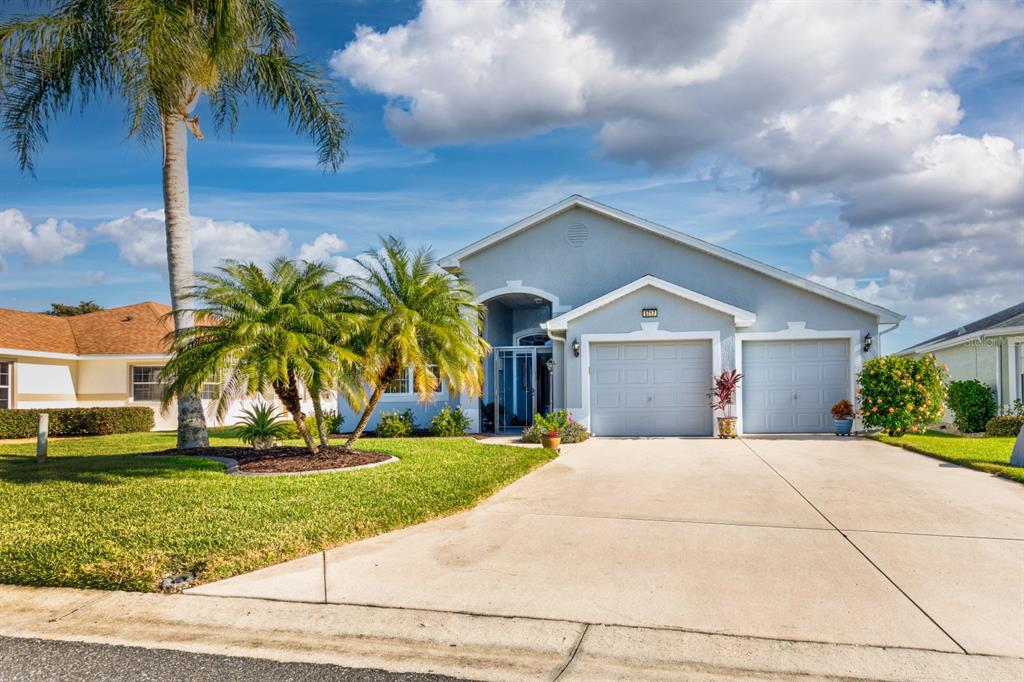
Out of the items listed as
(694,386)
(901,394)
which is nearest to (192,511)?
(694,386)

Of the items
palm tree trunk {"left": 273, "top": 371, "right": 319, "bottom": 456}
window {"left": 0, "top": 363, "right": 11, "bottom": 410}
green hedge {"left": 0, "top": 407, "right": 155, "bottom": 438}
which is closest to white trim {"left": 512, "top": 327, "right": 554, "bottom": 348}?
palm tree trunk {"left": 273, "top": 371, "right": 319, "bottom": 456}

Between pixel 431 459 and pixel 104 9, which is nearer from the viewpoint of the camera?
pixel 431 459

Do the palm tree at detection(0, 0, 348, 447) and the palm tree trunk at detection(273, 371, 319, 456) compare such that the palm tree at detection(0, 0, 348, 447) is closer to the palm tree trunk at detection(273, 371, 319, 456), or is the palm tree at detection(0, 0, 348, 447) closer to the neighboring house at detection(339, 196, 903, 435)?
the palm tree trunk at detection(273, 371, 319, 456)

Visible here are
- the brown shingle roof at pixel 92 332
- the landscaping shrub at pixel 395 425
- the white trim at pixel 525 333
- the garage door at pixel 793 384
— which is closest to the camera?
the garage door at pixel 793 384

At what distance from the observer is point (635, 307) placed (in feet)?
57.0

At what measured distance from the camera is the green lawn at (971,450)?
10914 millimetres

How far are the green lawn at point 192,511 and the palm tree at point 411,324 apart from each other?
1.54 meters

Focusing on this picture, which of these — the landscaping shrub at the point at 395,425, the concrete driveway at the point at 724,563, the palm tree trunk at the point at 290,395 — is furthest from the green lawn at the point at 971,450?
the landscaping shrub at the point at 395,425

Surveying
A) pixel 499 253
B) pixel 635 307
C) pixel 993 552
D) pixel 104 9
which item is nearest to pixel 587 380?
pixel 635 307

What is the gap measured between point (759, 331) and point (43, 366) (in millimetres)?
22608

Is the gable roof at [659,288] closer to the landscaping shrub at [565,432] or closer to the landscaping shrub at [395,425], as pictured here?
the landscaping shrub at [565,432]

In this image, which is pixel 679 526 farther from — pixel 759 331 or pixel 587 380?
pixel 759 331

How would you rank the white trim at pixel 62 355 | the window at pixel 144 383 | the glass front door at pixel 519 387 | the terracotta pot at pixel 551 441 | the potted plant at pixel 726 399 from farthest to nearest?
the window at pixel 144 383 → the white trim at pixel 62 355 → the glass front door at pixel 519 387 → the potted plant at pixel 726 399 → the terracotta pot at pixel 551 441

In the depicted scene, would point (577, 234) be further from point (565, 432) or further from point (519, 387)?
point (565, 432)
